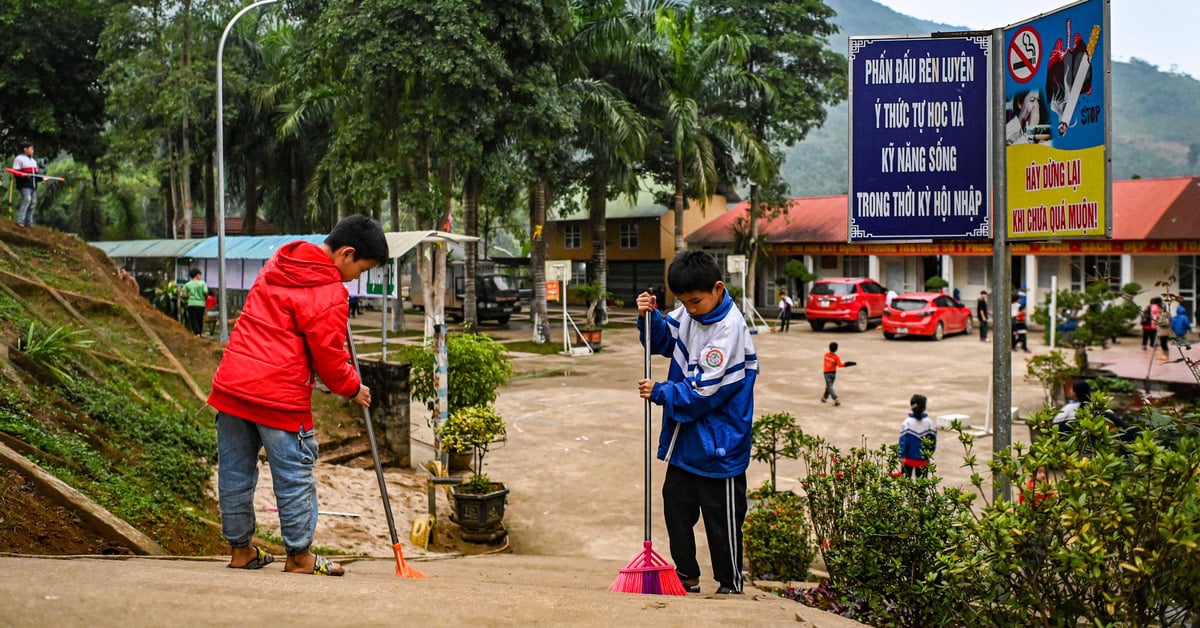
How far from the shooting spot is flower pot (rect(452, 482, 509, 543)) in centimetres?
836

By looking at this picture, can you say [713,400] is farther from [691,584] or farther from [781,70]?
[781,70]

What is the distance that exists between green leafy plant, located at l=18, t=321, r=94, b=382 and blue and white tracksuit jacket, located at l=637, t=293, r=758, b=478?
5.20 m

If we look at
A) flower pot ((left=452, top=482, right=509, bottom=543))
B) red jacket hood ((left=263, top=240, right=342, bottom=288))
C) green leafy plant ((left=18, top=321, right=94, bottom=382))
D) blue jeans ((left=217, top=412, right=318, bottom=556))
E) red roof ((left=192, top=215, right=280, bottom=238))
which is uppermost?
red roof ((left=192, top=215, right=280, bottom=238))

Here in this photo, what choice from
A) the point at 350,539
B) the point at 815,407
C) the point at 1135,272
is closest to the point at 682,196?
the point at 1135,272

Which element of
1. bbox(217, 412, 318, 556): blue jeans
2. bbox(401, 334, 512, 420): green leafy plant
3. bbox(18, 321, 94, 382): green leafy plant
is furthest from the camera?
bbox(401, 334, 512, 420): green leafy plant

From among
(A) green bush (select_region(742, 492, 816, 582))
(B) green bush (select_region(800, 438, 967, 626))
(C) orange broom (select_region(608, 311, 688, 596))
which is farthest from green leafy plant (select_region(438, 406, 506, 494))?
(B) green bush (select_region(800, 438, 967, 626))

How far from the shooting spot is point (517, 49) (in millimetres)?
22062

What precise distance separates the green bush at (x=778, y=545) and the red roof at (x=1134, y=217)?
1052 inches

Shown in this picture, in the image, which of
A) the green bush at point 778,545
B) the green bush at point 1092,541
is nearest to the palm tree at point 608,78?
the green bush at point 778,545

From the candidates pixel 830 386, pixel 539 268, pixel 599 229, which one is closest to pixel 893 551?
pixel 830 386

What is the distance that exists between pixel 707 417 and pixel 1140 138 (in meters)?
174

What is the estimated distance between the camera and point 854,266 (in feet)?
133

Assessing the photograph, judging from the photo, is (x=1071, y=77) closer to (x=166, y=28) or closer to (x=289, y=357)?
(x=289, y=357)

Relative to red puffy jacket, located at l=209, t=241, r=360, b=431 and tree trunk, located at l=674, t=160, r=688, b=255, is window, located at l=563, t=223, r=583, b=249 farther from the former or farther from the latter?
red puffy jacket, located at l=209, t=241, r=360, b=431
